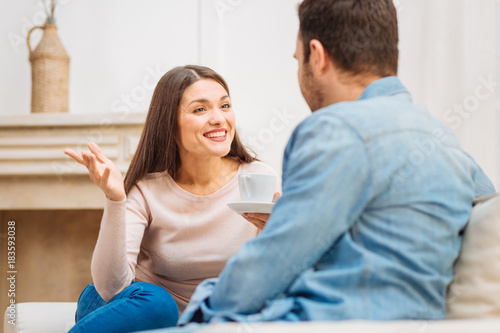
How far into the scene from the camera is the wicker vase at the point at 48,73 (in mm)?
2629

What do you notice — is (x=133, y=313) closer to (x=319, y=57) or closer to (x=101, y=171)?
(x=101, y=171)

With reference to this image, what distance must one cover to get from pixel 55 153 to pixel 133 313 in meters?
1.38

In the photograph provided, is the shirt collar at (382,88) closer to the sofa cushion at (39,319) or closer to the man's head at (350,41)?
the man's head at (350,41)

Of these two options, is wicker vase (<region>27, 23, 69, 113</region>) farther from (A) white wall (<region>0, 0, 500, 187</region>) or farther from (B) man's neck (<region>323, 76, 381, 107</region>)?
(B) man's neck (<region>323, 76, 381, 107</region>)

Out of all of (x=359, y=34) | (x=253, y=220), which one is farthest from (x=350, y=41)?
(x=253, y=220)

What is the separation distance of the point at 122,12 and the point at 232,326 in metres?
2.46

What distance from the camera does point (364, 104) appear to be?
0.87 metres

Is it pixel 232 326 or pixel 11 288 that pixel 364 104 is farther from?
pixel 11 288

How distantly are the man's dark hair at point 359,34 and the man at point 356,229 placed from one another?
4.6 inches

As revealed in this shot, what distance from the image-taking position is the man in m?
0.80

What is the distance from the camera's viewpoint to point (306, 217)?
2.59 ft

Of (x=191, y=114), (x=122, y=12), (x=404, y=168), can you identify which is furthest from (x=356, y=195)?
(x=122, y=12)

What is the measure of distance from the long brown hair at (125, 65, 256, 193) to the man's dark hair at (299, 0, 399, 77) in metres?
0.82

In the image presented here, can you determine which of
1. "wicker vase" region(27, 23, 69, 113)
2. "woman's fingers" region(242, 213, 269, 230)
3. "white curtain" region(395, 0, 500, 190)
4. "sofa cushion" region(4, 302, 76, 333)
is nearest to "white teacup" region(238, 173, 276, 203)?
"woman's fingers" region(242, 213, 269, 230)
